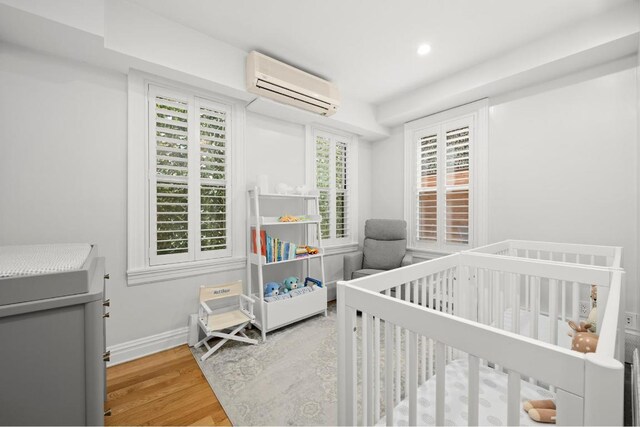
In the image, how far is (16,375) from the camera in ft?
2.57

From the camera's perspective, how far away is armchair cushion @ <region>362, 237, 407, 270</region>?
3324 mm

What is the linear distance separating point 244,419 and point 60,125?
2.33m

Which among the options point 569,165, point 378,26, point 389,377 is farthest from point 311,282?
point 569,165

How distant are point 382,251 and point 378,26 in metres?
2.38

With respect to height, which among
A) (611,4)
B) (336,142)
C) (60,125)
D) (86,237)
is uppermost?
(611,4)

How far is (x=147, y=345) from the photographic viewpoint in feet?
7.04

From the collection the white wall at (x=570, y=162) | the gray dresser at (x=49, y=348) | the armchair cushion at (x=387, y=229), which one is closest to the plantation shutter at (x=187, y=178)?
the gray dresser at (x=49, y=348)

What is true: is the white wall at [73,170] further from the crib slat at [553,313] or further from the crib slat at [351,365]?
the crib slat at [553,313]

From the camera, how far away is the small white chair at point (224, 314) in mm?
2168

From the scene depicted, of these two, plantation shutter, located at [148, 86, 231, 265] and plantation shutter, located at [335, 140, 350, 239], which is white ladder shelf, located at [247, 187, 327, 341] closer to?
plantation shutter, located at [148, 86, 231, 265]

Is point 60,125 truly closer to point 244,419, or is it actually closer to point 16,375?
point 16,375

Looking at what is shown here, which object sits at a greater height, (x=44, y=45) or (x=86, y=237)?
(x=44, y=45)

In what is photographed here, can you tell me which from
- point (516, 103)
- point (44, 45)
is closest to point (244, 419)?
point (44, 45)

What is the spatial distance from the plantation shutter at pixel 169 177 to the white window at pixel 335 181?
144 centimetres
